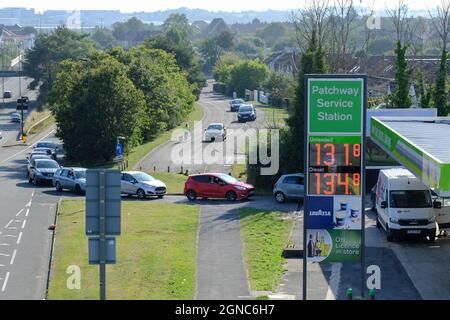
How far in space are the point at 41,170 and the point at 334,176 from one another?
94.7 ft

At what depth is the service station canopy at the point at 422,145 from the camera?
22.4 m

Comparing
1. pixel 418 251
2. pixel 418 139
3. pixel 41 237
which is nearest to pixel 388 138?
pixel 418 139

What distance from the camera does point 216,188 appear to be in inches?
1624

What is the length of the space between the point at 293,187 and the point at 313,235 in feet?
59.3

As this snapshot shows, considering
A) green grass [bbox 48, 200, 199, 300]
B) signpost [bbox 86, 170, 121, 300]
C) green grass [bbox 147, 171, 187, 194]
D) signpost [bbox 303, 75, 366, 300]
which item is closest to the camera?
signpost [bbox 86, 170, 121, 300]

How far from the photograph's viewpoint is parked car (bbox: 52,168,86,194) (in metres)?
43.6

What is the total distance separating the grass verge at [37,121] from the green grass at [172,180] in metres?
41.4

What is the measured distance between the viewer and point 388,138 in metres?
30.2

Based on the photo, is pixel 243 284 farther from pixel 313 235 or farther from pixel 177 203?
pixel 177 203

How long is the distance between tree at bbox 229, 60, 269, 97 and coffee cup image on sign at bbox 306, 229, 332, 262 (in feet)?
311

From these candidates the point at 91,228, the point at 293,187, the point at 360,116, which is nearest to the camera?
the point at 91,228

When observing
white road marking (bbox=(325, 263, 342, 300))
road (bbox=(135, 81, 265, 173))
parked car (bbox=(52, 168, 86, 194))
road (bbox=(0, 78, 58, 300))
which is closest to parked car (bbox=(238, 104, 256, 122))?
road (bbox=(135, 81, 265, 173))

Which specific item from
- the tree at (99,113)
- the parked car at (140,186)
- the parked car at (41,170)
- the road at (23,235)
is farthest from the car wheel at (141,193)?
the tree at (99,113)

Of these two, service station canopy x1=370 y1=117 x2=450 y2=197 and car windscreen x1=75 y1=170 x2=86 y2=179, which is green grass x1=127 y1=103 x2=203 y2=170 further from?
service station canopy x1=370 y1=117 x2=450 y2=197
